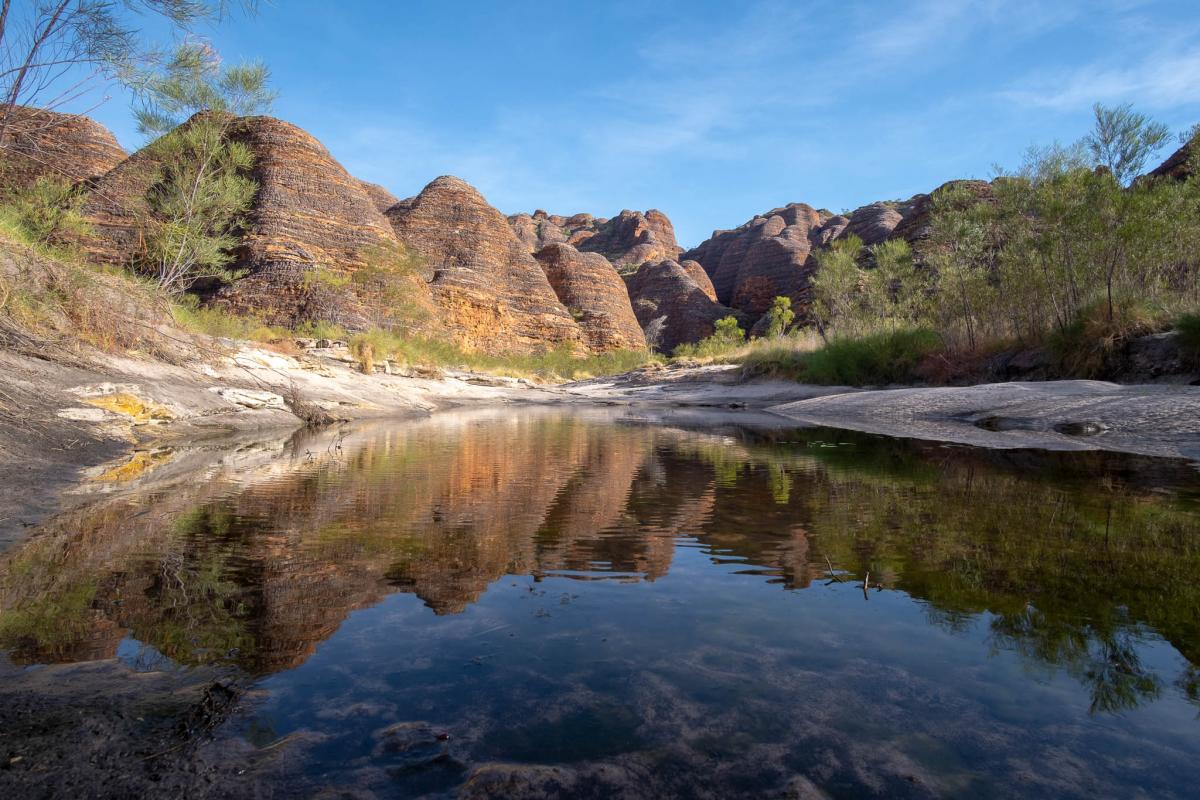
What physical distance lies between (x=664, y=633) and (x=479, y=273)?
53437mm

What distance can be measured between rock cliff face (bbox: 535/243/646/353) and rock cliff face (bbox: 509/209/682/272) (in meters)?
26.2

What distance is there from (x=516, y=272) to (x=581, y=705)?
191ft

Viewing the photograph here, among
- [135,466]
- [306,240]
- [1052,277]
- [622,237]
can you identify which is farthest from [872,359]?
[622,237]

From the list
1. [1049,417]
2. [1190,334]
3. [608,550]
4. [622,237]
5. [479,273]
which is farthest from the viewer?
[622,237]

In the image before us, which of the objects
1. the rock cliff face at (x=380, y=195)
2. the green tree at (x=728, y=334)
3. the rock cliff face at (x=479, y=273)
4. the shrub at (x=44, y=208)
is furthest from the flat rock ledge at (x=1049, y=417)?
the rock cliff face at (x=380, y=195)

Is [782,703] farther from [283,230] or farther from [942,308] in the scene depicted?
[283,230]

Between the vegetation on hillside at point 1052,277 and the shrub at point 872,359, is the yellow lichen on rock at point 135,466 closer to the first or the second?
the vegetation on hillside at point 1052,277

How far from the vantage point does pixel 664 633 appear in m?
2.29

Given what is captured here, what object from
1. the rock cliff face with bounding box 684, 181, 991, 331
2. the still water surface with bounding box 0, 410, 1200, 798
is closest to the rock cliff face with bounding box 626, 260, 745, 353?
the rock cliff face with bounding box 684, 181, 991, 331

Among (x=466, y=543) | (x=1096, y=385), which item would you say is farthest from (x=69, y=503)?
(x=1096, y=385)

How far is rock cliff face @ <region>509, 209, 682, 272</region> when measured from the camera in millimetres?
98875

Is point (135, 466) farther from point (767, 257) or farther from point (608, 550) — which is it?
point (767, 257)

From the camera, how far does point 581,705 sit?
1.73 m

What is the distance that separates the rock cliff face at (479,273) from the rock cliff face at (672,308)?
696 inches
